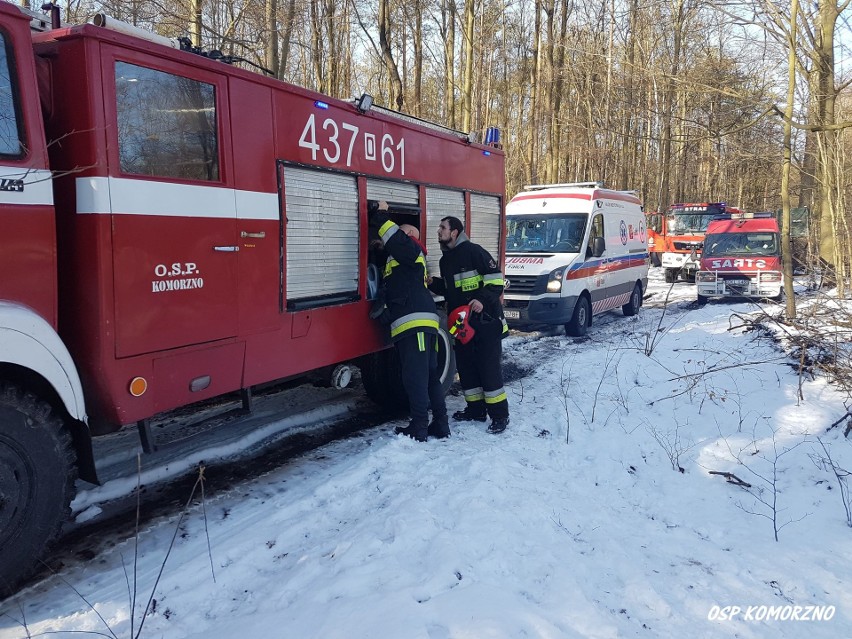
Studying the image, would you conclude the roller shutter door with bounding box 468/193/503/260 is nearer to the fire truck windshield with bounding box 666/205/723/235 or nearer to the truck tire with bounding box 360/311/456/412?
the truck tire with bounding box 360/311/456/412

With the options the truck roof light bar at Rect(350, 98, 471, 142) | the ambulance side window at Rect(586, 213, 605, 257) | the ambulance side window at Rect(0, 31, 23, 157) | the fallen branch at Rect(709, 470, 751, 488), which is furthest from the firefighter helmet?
the ambulance side window at Rect(586, 213, 605, 257)

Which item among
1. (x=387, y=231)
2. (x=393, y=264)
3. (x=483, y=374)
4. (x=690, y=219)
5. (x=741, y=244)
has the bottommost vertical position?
(x=483, y=374)

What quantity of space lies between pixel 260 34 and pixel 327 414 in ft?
39.6

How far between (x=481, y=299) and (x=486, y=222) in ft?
6.23

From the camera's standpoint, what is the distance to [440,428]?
17.5ft

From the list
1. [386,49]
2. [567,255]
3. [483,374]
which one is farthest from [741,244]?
[483,374]

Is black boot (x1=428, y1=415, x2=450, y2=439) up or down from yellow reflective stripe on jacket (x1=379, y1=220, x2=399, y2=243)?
down

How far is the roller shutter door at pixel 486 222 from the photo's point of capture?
6.91 m

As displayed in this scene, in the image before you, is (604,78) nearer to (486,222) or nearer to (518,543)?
(486,222)

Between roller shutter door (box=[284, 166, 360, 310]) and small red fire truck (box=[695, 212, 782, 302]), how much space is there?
35.0 feet

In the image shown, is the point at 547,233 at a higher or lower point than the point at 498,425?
higher

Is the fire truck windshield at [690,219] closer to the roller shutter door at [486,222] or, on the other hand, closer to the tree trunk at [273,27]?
the tree trunk at [273,27]

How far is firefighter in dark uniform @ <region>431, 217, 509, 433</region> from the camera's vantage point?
5.57 m

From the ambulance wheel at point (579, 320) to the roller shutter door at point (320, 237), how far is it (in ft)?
21.0
